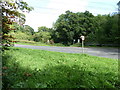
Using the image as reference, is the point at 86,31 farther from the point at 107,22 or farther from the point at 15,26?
the point at 15,26

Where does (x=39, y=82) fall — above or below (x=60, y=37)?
below

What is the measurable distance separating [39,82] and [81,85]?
1116mm

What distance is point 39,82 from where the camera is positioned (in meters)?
2.92

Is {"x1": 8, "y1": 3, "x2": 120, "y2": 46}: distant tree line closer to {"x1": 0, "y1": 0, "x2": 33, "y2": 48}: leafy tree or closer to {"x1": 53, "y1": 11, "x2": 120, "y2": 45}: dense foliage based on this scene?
{"x1": 53, "y1": 11, "x2": 120, "y2": 45}: dense foliage

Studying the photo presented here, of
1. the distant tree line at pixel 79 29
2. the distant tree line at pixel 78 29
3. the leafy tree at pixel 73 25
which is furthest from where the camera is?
the leafy tree at pixel 73 25

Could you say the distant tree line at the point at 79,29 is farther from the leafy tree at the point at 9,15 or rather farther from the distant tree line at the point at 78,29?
the leafy tree at the point at 9,15

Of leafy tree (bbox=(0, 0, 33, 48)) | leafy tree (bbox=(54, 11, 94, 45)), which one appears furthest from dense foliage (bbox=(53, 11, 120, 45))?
leafy tree (bbox=(0, 0, 33, 48))

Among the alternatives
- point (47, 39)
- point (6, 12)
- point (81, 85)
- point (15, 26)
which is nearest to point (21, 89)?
point (81, 85)

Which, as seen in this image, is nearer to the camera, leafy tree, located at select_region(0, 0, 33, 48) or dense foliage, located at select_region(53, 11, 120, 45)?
leafy tree, located at select_region(0, 0, 33, 48)

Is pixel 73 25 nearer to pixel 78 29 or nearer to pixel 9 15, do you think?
pixel 78 29

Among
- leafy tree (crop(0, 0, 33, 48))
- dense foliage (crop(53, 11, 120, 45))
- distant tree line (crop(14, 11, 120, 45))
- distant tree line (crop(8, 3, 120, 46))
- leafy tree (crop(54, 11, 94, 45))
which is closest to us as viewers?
leafy tree (crop(0, 0, 33, 48))

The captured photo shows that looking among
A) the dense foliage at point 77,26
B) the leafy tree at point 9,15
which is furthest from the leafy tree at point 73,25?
the leafy tree at point 9,15

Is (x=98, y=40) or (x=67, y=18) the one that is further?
(x=67, y=18)

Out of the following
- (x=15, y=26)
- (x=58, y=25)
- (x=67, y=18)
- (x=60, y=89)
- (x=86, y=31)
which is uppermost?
(x=67, y=18)
